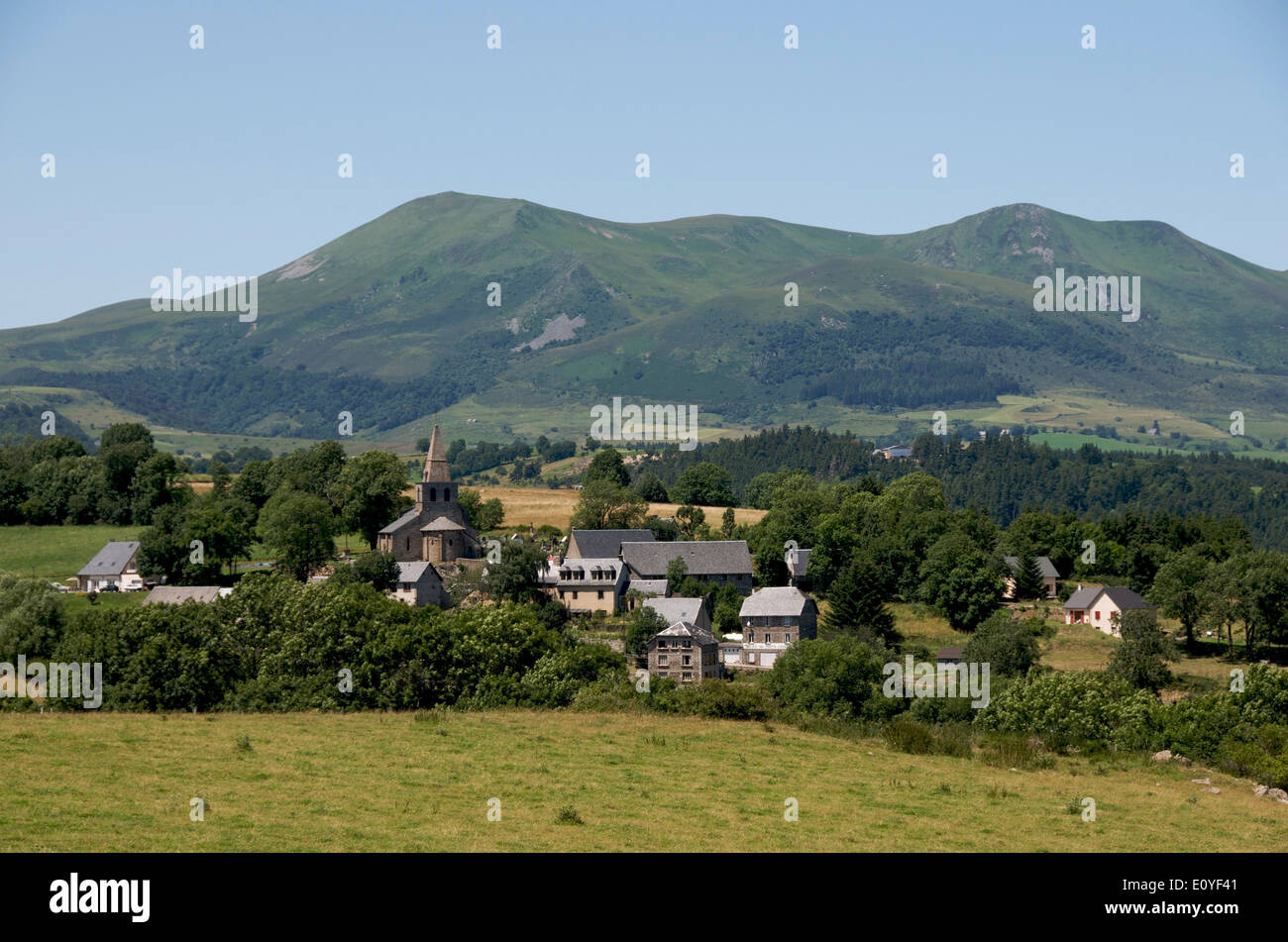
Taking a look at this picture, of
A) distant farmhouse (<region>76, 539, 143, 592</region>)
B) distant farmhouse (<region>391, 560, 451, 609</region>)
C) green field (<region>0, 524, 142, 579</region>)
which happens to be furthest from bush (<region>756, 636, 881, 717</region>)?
green field (<region>0, 524, 142, 579</region>)

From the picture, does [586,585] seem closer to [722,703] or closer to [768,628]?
[768,628]

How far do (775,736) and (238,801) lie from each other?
73.8 feet

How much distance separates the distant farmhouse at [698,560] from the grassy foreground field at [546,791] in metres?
53.2

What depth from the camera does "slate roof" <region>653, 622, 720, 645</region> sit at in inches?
3184

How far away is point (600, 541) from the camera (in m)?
104

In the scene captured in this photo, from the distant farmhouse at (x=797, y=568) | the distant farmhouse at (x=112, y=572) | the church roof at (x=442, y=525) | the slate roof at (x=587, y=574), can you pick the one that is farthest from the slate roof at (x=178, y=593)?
the distant farmhouse at (x=797, y=568)

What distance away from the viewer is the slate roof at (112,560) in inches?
3922

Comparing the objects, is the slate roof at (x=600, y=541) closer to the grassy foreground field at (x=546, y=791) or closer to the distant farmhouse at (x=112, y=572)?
the distant farmhouse at (x=112, y=572)

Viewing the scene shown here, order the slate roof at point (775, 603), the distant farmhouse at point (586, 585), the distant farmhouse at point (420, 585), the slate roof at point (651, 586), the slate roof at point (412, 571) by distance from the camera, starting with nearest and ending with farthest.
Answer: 1. the slate roof at point (775, 603)
2. the distant farmhouse at point (420, 585)
3. the slate roof at point (412, 571)
4. the distant farmhouse at point (586, 585)
5. the slate roof at point (651, 586)

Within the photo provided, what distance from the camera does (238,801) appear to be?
30.6 m

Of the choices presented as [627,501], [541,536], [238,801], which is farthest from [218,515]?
[238,801]

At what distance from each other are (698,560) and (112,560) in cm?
4551

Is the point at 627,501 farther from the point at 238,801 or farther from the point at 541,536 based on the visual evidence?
the point at 238,801
